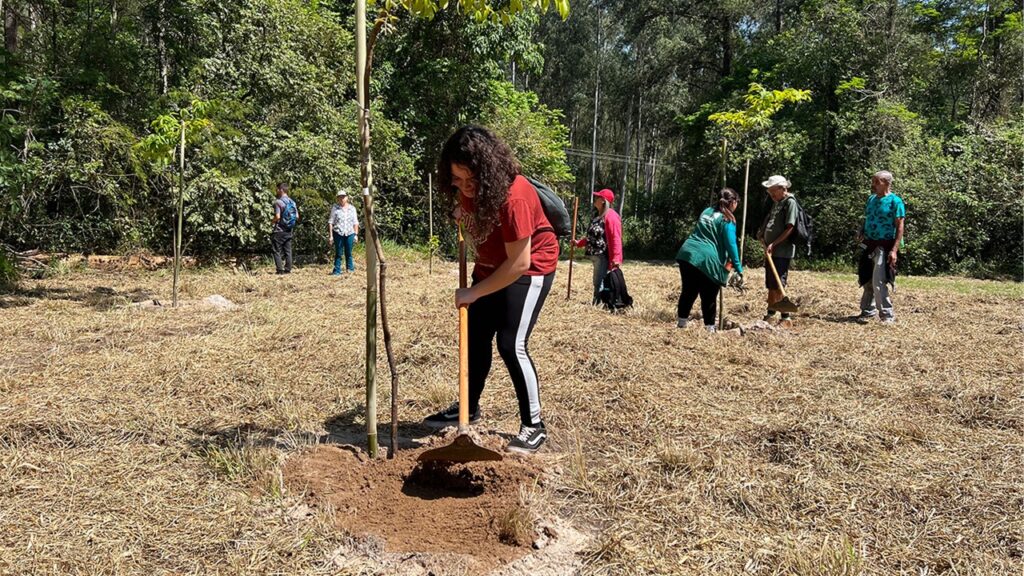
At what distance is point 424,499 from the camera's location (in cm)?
304

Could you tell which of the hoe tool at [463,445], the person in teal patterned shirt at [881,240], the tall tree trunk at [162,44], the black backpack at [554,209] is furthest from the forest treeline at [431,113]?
the hoe tool at [463,445]

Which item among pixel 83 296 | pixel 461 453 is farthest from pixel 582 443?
pixel 83 296

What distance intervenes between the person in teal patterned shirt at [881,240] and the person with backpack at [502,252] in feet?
16.7

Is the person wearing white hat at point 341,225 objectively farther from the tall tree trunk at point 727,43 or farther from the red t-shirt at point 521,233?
the tall tree trunk at point 727,43

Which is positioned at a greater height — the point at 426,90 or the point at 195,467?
the point at 426,90

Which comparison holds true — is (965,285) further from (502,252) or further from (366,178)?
(366,178)

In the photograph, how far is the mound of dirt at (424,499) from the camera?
2.67m

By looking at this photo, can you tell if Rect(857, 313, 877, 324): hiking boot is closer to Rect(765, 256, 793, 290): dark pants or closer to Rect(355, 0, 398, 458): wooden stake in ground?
Rect(765, 256, 793, 290): dark pants

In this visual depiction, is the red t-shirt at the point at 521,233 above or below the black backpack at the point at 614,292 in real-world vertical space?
above

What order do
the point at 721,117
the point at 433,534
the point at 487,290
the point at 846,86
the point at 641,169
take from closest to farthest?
the point at 433,534 → the point at 487,290 → the point at 721,117 → the point at 846,86 → the point at 641,169

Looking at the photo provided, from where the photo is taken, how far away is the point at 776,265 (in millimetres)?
7234

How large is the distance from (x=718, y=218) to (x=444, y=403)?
11.3 ft

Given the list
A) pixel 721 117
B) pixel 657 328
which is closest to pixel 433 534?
pixel 657 328

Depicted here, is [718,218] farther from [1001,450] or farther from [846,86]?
[846,86]
